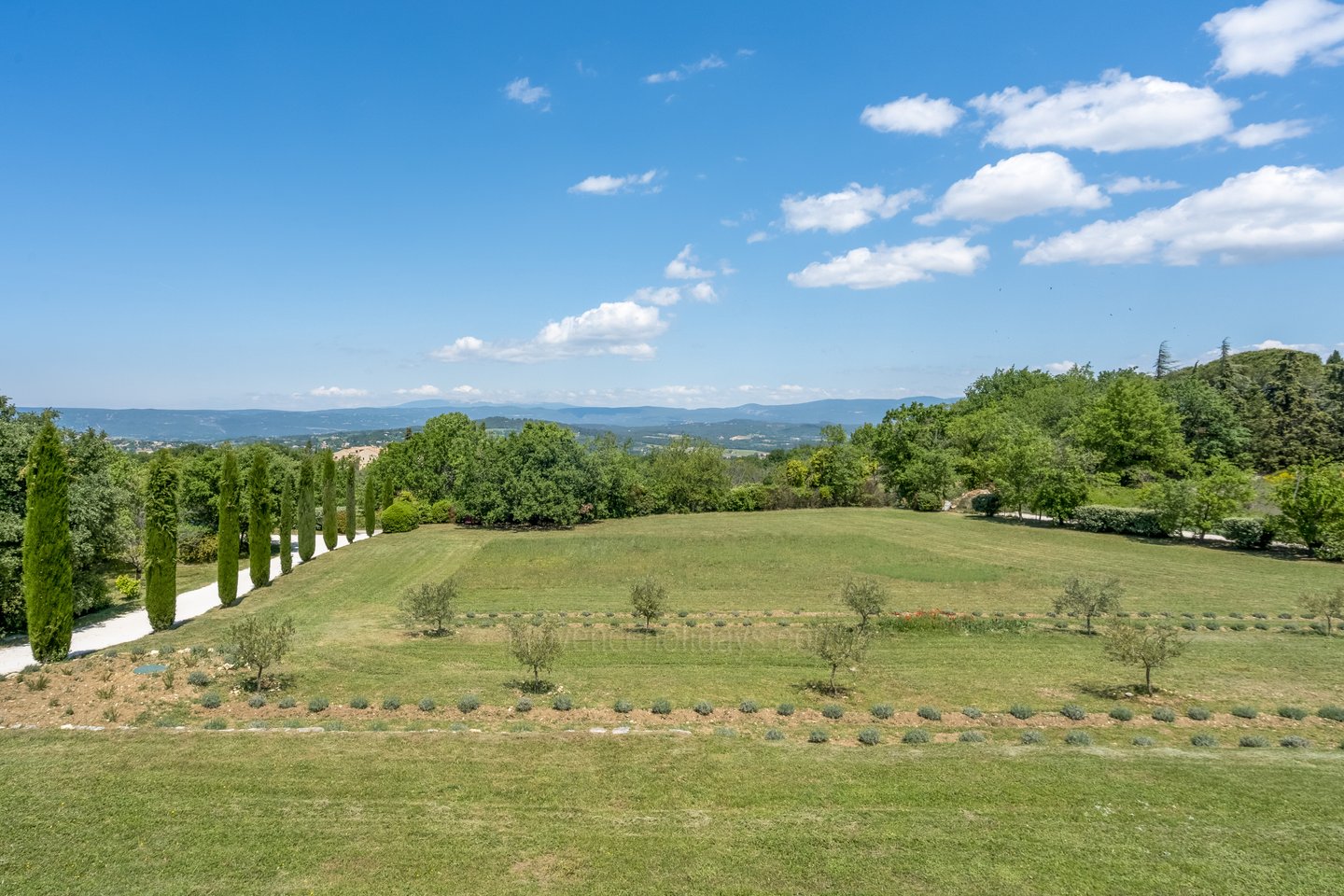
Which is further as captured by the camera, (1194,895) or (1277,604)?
(1277,604)

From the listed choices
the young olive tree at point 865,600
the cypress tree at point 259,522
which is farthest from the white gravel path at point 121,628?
the young olive tree at point 865,600

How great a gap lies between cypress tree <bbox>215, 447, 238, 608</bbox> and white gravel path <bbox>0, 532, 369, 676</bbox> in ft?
3.07

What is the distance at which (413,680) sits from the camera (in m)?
15.1

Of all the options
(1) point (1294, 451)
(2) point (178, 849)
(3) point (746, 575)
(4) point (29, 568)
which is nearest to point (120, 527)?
(4) point (29, 568)

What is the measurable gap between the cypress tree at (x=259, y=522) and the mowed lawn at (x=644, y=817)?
18281 mm

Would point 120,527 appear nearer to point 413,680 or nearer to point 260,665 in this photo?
point 260,665

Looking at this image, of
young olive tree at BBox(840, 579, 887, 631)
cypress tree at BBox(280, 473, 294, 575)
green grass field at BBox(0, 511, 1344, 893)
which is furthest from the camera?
cypress tree at BBox(280, 473, 294, 575)

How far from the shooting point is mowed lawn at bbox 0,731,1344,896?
7.22m

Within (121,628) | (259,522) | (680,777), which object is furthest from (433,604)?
(259,522)

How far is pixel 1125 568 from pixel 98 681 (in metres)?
36.9

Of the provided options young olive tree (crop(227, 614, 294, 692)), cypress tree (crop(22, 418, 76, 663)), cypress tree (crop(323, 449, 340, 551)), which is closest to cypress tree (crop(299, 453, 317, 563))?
cypress tree (crop(323, 449, 340, 551))

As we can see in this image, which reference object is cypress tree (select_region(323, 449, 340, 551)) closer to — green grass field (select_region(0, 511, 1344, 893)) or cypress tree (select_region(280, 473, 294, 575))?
cypress tree (select_region(280, 473, 294, 575))

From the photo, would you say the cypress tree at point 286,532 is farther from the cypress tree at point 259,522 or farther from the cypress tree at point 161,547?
the cypress tree at point 161,547

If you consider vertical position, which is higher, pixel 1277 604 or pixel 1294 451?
pixel 1294 451
